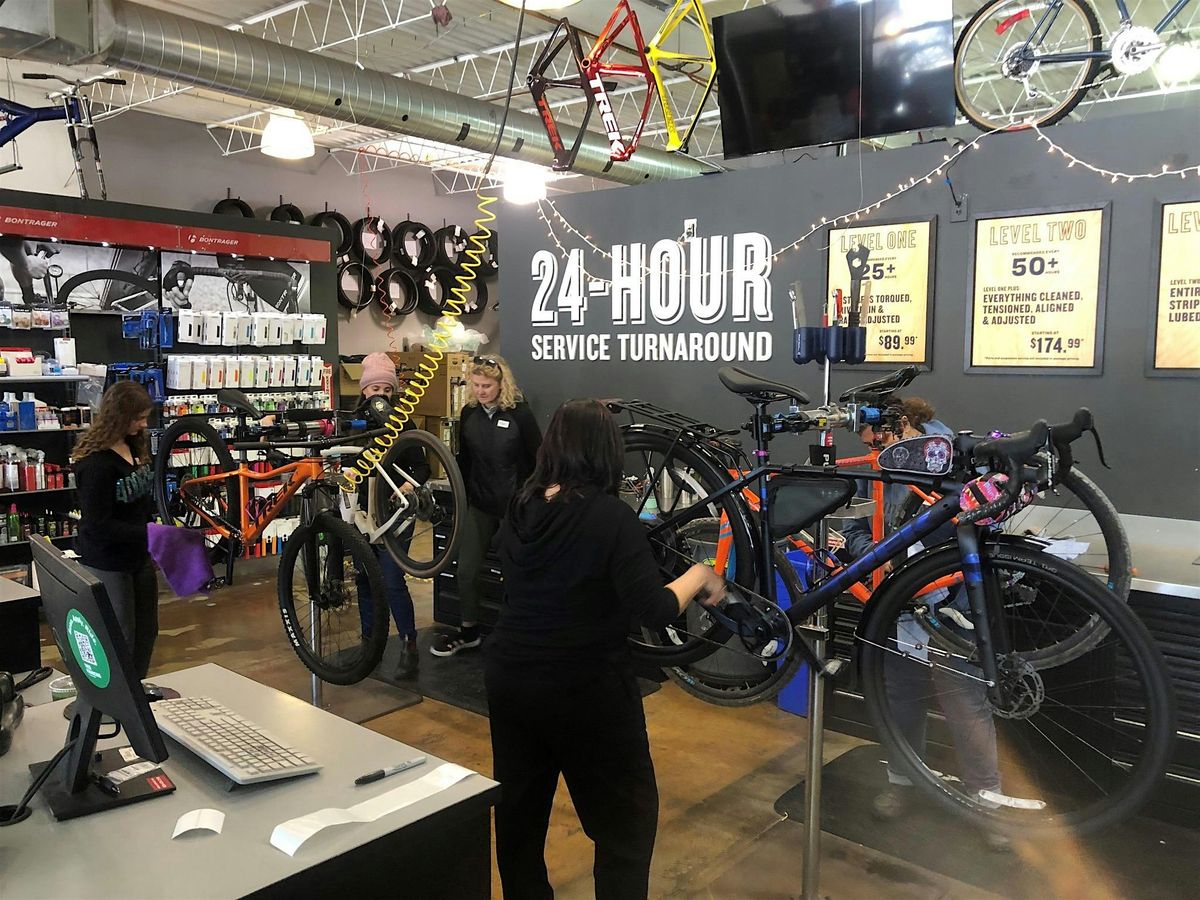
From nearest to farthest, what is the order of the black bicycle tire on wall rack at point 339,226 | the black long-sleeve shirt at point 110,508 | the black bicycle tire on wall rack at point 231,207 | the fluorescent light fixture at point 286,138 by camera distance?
the black long-sleeve shirt at point 110,508
the fluorescent light fixture at point 286,138
the black bicycle tire on wall rack at point 231,207
the black bicycle tire on wall rack at point 339,226

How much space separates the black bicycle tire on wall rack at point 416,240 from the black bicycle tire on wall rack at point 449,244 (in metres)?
0.11

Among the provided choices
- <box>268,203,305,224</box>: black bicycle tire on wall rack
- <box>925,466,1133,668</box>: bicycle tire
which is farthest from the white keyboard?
<box>268,203,305,224</box>: black bicycle tire on wall rack

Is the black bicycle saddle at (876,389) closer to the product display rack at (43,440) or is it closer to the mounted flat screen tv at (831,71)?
the mounted flat screen tv at (831,71)

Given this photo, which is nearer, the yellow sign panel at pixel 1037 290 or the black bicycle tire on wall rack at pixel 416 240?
the yellow sign panel at pixel 1037 290

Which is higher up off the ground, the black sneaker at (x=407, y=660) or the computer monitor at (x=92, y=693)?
the computer monitor at (x=92, y=693)

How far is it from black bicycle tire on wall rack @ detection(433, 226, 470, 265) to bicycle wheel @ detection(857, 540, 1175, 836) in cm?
1080

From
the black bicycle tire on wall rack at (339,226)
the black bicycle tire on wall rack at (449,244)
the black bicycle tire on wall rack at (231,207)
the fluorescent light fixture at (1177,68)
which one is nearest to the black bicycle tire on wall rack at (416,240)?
the black bicycle tire on wall rack at (449,244)

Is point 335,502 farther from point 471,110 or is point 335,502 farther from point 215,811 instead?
point 471,110

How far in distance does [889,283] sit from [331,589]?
303 centimetres

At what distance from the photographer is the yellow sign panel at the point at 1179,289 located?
12.2 ft

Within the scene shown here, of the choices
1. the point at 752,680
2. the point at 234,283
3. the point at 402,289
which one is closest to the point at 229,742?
the point at 752,680

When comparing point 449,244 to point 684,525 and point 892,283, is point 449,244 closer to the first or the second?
point 892,283

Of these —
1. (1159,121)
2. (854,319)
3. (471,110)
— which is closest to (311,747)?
(854,319)

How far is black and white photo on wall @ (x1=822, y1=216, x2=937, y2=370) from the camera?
442cm
